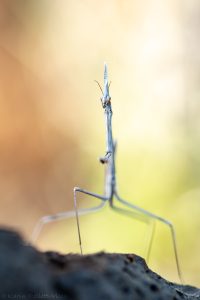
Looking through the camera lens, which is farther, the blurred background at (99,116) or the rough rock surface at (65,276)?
the blurred background at (99,116)

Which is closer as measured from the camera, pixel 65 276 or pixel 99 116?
pixel 65 276

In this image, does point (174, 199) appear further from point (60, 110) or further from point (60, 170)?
point (60, 110)

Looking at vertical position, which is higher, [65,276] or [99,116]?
[65,276]

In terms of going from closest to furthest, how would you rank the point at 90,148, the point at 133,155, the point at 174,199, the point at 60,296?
the point at 60,296
the point at 174,199
the point at 133,155
the point at 90,148

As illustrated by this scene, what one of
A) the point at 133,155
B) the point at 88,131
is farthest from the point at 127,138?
the point at 88,131
